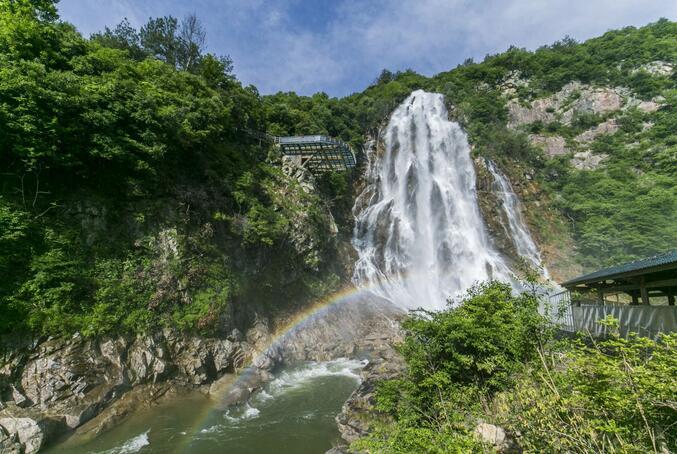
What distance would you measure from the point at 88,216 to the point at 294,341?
12058mm

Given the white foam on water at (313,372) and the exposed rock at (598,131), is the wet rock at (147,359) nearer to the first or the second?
the white foam on water at (313,372)

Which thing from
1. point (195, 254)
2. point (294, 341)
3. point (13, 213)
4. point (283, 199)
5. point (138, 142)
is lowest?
point (294, 341)

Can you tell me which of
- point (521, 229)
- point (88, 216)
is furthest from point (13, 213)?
point (521, 229)

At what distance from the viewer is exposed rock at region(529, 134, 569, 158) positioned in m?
44.4

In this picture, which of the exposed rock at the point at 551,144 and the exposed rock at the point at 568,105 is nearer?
the exposed rock at the point at 551,144

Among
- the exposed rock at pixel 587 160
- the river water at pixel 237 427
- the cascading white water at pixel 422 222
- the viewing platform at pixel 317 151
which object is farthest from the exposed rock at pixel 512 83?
the river water at pixel 237 427

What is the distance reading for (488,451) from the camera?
17.8ft

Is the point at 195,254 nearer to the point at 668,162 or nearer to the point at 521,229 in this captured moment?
the point at 521,229

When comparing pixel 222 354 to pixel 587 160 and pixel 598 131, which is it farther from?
pixel 598 131

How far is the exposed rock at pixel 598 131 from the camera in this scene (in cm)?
4412

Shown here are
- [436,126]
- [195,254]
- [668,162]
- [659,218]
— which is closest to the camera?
[195,254]

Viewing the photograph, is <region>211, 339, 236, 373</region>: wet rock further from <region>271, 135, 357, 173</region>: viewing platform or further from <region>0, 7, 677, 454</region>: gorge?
<region>271, 135, 357, 173</region>: viewing platform

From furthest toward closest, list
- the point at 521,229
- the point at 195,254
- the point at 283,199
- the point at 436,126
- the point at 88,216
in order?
the point at 436,126
the point at 521,229
the point at 283,199
the point at 195,254
the point at 88,216

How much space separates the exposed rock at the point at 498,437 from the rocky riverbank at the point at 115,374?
883 centimetres
